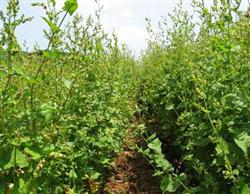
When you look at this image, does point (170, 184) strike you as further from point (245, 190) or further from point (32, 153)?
point (32, 153)

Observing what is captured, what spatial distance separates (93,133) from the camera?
4.63 m

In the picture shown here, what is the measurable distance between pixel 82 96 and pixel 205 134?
4.21ft

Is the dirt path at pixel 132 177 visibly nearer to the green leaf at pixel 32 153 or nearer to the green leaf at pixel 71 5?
the green leaf at pixel 32 153

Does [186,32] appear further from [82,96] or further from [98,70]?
[82,96]

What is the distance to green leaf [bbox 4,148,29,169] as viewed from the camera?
7.89ft

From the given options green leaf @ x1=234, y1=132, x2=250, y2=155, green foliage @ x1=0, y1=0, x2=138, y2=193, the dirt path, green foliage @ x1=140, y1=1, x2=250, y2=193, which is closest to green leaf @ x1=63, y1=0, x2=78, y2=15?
green foliage @ x1=0, y1=0, x2=138, y2=193

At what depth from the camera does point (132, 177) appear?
5676mm

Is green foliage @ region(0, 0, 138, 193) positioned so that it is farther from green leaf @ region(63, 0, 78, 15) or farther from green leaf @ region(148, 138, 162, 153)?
green leaf @ region(148, 138, 162, 153)

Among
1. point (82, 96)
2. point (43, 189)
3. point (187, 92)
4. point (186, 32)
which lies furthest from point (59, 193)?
point (186, 32)

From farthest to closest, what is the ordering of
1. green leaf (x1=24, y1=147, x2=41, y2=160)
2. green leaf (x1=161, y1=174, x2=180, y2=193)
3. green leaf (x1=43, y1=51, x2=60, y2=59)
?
1. green leaf (x1=161, y1=174, x2=180, y2=193)
2. green leaf (x1=24, y1=147, x2=41, y2=160)
3. green leaf (x1=43, y1=51, x2=60, y2=59)

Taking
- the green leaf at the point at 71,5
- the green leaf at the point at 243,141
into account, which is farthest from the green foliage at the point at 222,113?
the green leaf at the point at 71,5

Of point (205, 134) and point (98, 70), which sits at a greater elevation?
point (98, 70)

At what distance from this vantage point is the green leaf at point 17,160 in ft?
7.89

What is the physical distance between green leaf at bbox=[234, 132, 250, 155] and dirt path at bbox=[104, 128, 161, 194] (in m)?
1.99
